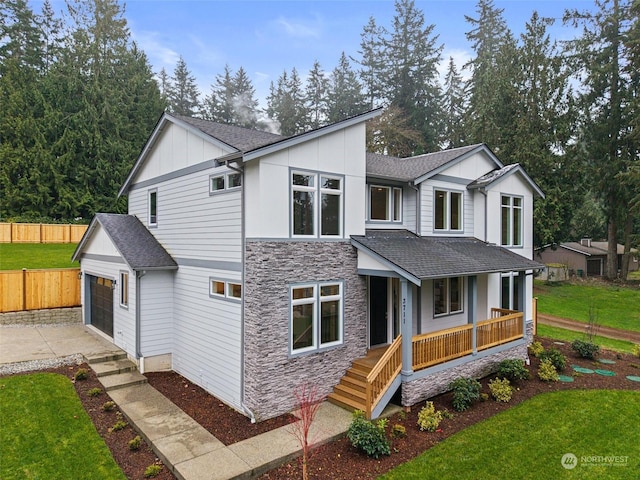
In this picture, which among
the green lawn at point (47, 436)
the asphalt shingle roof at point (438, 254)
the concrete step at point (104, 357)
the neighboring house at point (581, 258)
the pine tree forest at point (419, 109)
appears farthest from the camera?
the neighboring house at point (581, 258)

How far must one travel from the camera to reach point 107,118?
1192 inches

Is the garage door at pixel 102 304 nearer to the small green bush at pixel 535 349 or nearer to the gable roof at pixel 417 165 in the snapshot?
the gable roof at pixel 417 165

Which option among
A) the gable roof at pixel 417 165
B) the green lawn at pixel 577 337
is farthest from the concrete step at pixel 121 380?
the green lawn at pixel 577 337

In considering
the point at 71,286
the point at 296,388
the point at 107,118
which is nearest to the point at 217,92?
the point at 107,118

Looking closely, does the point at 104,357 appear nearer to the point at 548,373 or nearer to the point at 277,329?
the point at 277,329

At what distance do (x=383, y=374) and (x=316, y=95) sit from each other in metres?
38.4

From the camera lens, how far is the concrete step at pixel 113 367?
10461 mm

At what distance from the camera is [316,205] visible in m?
9.11

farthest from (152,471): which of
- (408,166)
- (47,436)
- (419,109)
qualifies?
(419,109)

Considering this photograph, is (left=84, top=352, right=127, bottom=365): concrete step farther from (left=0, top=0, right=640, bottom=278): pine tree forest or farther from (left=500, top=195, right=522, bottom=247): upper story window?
(left=0, top=0, right=640, bottom=278): pine tree forest

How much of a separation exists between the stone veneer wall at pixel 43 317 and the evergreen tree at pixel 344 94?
98.1 ft

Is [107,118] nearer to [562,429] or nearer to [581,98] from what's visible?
[562,429]

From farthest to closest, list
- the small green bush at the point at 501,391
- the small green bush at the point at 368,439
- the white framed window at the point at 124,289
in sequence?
the white framed window at the point at 124,289 < the small green bush at the point at 501,391 < the small green bush at the point at 368,439

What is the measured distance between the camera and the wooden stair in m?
8.68
